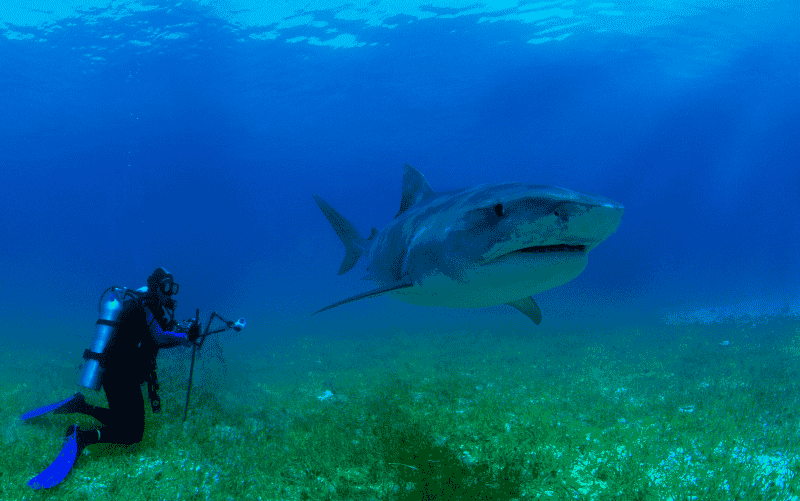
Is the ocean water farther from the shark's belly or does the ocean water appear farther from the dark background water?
the shark's belly

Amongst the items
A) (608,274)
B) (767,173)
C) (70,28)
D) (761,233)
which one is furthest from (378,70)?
(761,233)

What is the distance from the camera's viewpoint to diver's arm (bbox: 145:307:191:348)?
547 centimetres

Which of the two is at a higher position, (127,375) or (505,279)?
(505,279)

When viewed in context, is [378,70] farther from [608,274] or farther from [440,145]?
[608,274]

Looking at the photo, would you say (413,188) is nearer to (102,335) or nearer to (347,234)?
(347,234)

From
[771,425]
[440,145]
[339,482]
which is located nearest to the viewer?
[339,482]

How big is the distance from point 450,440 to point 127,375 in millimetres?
4030

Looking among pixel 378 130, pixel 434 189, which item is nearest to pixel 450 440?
pixel 434 189

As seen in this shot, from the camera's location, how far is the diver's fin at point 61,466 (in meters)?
4.10

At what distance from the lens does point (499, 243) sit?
2764mm

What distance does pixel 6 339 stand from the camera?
1973 centimetres

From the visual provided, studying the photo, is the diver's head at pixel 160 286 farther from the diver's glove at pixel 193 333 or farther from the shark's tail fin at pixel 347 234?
→ the shark's tail fin at pixel 347 234

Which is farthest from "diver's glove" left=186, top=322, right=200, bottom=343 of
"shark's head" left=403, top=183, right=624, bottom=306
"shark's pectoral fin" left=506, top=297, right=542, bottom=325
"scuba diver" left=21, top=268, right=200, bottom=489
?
"shark's pectoral fin" left=506, top=297, right=542, bottom=325

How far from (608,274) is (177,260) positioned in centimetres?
10689
